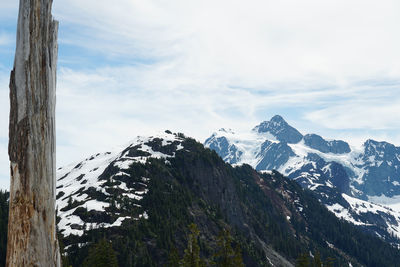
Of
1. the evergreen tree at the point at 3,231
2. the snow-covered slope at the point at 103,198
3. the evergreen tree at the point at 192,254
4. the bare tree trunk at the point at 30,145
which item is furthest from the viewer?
the snow-covered slope at the point at 103,198

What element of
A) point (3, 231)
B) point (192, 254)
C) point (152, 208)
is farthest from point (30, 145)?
point (152, 208)

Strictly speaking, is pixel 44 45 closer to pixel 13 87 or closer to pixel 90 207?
pixel 13 87

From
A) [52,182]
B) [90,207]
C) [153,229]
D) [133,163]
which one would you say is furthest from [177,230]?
[52,182]

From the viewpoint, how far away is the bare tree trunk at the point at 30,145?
748 centimetres

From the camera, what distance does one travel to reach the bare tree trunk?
748 centimetres

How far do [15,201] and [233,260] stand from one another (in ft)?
160

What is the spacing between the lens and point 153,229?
112m

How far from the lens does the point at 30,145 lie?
760 centimetres

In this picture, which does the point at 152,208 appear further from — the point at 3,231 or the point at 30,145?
the point at 30,145

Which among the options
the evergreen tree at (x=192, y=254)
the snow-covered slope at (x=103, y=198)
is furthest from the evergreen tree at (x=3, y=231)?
the evergreen tree at (x=192, y=254)

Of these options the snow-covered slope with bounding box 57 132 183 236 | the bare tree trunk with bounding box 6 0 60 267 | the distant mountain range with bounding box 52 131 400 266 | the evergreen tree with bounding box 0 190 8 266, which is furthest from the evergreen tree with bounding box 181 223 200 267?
the snow-covered slope with bounding box 57 132 183 236

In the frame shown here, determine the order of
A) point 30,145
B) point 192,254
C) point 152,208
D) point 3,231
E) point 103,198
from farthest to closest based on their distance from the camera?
point 152,208 < point 103,198 < point 3,231 < point 192,254 < point 30,145

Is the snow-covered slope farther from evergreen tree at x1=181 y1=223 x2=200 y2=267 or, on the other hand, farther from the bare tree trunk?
the bare tree trunk

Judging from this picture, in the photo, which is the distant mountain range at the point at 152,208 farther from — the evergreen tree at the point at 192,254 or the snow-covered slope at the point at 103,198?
the evergreen tree at the point at 192,254
